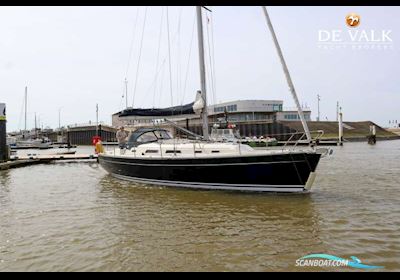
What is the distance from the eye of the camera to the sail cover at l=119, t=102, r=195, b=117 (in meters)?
15.5

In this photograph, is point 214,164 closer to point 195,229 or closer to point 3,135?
point 195,229

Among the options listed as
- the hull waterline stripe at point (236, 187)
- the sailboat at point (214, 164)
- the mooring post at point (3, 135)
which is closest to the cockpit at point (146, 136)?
the sailboat at point (214, 164)

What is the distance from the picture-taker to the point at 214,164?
11562mm

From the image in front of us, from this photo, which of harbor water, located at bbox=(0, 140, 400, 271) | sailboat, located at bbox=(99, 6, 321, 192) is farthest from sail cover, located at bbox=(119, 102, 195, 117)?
harbor water, located at bbox=(0, 140, 400, 271)

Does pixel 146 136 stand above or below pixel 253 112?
below

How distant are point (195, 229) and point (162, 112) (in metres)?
9.62

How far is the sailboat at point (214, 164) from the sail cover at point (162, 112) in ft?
1.86

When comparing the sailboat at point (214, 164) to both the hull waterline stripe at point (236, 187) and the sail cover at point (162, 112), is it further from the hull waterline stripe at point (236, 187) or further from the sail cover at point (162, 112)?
the sail cover at point (162, 112)

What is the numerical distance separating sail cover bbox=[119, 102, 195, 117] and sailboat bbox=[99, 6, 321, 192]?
57cm

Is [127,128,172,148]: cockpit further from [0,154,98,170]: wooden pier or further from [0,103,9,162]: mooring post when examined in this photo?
[0,103,9,162]: mooring post

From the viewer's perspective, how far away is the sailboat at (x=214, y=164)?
1073cm

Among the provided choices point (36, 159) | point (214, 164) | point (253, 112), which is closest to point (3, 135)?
point (36, 159)

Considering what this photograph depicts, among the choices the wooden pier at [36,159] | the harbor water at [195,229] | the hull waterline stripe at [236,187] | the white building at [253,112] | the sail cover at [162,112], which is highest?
the white building at [253,112]
